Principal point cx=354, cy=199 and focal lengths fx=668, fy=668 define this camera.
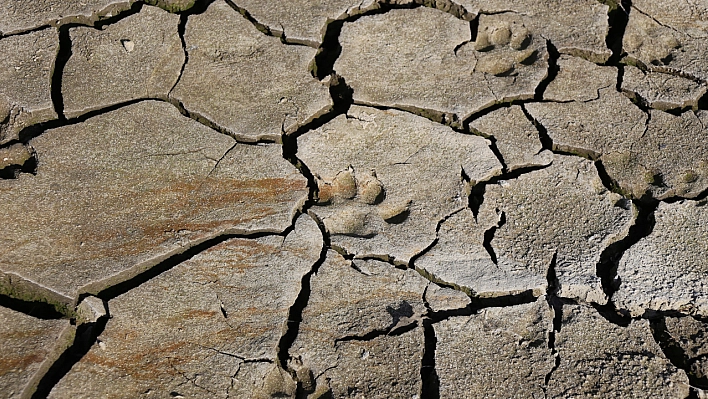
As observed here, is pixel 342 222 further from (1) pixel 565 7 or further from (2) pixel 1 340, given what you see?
(1) pixel 565 7

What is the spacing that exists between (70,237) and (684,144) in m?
2.51

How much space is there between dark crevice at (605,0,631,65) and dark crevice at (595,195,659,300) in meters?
0.88

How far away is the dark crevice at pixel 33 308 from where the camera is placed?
230 centimetres

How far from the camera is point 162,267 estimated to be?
243 cm

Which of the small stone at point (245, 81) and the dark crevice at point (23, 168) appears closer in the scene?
the dark crevice at point (23, 168)

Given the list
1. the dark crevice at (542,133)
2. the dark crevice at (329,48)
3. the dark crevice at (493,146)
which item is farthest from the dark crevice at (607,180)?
the dark crevice at (329,48)

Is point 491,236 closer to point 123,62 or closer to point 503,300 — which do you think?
point 503,300

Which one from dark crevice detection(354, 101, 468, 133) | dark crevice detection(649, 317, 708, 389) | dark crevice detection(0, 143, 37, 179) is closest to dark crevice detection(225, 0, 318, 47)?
dark crevice detection(354, 101, 468, 133)

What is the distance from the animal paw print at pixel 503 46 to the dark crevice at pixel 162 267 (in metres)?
1.35

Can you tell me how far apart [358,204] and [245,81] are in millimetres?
876

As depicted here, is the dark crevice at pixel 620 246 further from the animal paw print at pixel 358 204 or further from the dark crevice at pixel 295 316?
the dark crevice at pixel 295 316

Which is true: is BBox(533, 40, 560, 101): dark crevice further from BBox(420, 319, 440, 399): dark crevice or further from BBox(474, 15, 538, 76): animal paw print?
BBox(420, 319, 440, 399): dark crevice

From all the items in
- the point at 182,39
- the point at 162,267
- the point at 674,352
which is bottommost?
the point at 674,352

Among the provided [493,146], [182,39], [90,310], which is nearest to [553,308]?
[493,146]
